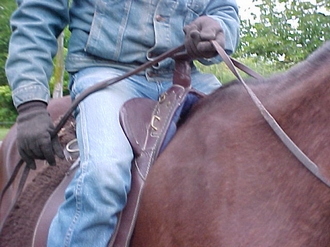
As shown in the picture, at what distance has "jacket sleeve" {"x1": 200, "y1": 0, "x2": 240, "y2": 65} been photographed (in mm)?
2986

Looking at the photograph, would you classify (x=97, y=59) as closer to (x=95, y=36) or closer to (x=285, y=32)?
(x=95, y=36)

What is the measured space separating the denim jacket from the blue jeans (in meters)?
0.25

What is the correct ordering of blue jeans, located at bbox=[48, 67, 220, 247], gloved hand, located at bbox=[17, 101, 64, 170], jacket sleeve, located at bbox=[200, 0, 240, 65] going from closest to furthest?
blue jeans, located at bbox=[48, 67, 220, 247], gloved hand, located at bbox=[17, 101, 64, 170], jacket sleeve, located at bbox=[200, 0, 240, 65]

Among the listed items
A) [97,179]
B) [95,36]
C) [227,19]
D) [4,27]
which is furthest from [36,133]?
[4,27]

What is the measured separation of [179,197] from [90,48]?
977mm

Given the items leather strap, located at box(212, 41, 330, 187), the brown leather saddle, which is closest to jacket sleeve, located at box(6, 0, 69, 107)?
the brown leather saddle

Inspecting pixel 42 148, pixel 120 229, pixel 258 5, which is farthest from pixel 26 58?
pixel 258 5

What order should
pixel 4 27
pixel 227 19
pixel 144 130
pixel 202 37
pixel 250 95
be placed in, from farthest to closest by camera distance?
1. pixel 4 27
2. pixel 227 19
3. pixel 144 130
4. pixel 202 37
5. pixel 250 95

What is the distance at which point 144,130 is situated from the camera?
2.68 metres

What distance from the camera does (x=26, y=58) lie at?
2.88 m

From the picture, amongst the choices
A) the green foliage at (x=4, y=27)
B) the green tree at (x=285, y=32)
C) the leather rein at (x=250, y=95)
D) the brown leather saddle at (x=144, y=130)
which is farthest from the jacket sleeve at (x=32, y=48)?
the green foliage at (x=4, y=27)

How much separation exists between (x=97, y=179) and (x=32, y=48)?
0.84m

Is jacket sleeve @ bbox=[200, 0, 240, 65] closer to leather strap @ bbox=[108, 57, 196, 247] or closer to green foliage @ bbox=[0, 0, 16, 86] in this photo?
leather strap @ bbox=[108, 57, 196, 247]

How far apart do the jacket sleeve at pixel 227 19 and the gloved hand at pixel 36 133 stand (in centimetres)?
83
